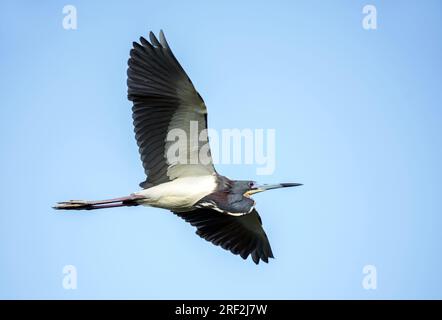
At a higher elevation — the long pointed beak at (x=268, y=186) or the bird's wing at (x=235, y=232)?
the long pointed beak at (x=268, y=186)

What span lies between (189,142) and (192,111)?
0.47m

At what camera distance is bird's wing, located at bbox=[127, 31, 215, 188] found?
10406 mm

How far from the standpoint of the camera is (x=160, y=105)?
10539 mm

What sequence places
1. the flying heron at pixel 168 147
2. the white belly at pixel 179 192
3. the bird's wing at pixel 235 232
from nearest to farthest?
the flying heron at pixel 168 147 < the white belly at pixel 179 192 < the bird's wing at pixel 235 232

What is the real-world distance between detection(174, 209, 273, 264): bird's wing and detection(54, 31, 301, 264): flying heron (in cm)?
100

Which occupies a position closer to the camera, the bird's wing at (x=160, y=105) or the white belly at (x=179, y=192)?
the bird's wing at (x=160, y=105)

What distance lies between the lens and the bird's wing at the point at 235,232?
11891 mm

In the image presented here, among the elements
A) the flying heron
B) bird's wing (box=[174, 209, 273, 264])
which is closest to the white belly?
the flying heron

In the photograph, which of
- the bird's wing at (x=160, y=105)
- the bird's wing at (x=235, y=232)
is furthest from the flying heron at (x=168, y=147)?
the bird's wing at (x=235, y=232)

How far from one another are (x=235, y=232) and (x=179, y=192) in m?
1.83

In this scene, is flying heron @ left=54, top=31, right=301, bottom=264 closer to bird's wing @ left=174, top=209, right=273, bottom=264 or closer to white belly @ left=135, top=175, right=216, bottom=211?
white belly @ left=135, top=175, right=216, bottom=211

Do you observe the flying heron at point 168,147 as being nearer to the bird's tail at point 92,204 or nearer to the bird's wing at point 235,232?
the bird's tail at point 92,204

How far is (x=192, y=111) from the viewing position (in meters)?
10.5
